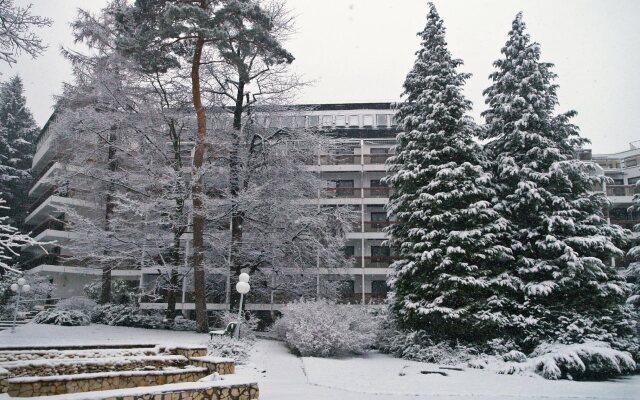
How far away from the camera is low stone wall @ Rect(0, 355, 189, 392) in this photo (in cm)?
1027

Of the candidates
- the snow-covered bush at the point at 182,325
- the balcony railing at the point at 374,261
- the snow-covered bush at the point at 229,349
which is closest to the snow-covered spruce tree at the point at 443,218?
the snow-covered bush at the point at 229,349

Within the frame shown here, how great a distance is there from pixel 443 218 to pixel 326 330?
5.65 meters

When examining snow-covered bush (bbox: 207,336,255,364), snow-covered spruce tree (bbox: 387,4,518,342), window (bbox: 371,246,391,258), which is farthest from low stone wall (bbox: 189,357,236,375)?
window (bbox: 371,246,391,258)

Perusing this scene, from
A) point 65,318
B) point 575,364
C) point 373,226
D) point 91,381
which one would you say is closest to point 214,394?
point 91,381

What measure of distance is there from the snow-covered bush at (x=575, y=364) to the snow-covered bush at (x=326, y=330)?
4.28m

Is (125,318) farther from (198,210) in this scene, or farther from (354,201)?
(354,201)

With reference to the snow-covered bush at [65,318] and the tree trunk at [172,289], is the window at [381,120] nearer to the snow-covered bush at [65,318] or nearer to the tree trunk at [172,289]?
the tree trunk at [172,289]

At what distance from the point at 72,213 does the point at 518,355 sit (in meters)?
17.5

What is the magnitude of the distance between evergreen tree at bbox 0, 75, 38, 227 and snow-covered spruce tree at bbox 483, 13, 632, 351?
36204 mm

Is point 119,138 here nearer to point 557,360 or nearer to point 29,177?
point 557,360

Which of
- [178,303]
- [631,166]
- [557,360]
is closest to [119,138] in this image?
[178,303]

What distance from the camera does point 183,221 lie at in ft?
64.3

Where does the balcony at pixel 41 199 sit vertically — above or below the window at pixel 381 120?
below

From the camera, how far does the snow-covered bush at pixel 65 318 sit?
779 inches
